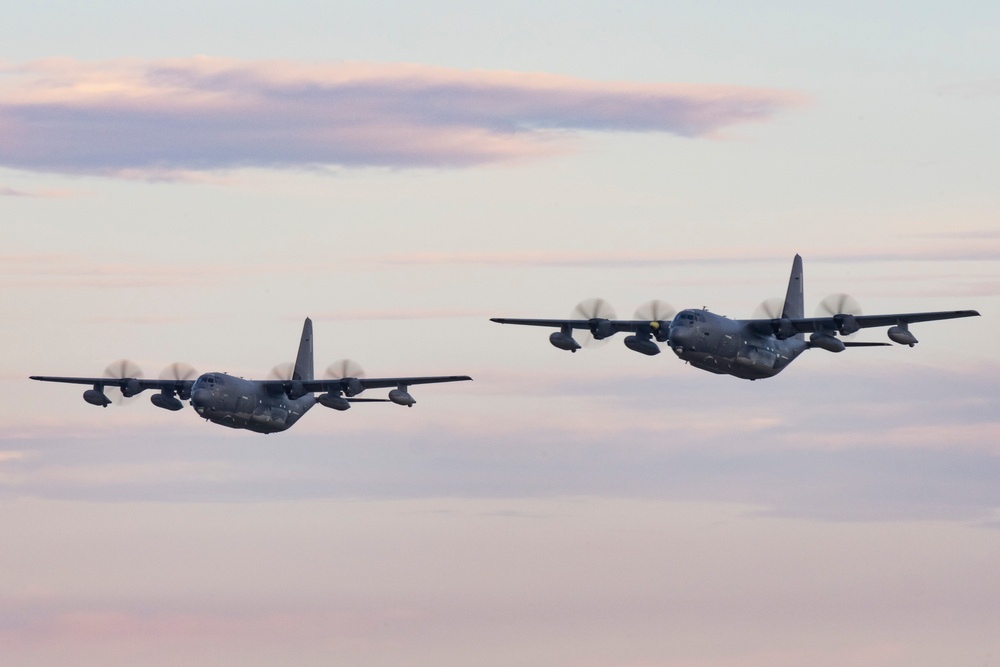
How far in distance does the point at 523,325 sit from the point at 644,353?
12.7m

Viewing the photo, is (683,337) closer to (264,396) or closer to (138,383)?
(264,396)

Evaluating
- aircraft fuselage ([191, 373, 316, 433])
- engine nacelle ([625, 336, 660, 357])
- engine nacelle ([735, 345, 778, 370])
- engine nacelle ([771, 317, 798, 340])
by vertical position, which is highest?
engine nacelle ([771, 317, 798, 340])

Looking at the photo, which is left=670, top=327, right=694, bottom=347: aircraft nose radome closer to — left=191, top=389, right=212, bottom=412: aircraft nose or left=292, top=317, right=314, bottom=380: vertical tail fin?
left=191, top=389, right=212, bottom=412: aircraft nose

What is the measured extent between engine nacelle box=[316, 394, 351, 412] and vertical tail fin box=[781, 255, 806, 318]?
3800 centimetres

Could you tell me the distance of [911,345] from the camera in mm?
134250

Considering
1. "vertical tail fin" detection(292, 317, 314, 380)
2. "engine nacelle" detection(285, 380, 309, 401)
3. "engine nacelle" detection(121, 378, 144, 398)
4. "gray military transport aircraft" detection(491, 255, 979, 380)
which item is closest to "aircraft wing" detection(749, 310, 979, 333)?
"gray military transport aircraft" detection(491, 255, 979, 380)

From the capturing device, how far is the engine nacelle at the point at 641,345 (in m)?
144

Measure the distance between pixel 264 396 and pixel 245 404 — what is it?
3188mm

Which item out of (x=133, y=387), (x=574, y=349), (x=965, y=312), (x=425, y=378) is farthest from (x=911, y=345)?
(x=133, y=387)

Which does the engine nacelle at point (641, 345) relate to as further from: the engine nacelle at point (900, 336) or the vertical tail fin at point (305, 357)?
the vertical tail fin at point (305, 357)

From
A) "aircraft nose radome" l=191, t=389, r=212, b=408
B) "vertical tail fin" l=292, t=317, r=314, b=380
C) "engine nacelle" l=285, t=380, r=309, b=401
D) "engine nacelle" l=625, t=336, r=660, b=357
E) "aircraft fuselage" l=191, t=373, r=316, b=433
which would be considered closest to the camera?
"engine nacelle" l=625, t=336, r=660, b=357

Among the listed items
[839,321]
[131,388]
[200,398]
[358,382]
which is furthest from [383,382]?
Answer: [839,321]

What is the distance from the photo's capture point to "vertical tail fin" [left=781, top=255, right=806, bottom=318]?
160 meters

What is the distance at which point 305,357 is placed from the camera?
591ft
